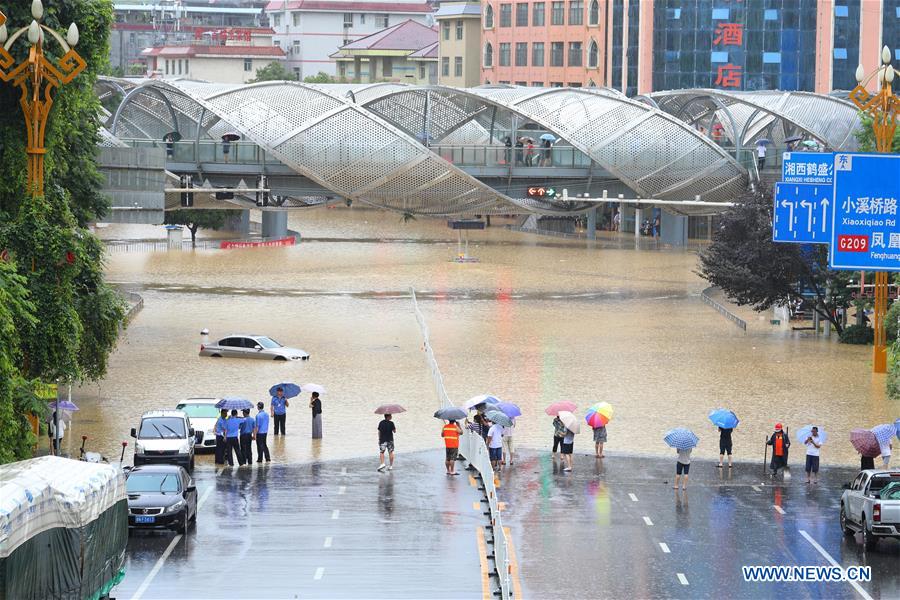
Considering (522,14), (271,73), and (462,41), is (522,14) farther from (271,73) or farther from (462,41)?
(271,73)

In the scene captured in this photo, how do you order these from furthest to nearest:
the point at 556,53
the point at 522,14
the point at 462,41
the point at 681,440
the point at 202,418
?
the point at 462,41
the point at 522,14
the point at 556,53
the point at 202,418
the point at 681,440

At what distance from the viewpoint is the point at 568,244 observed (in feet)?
295

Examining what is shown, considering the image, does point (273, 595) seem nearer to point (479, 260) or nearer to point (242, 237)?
→ point (479, 260)

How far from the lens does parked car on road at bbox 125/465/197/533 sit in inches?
800

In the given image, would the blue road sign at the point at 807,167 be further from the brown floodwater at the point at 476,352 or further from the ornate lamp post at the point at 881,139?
the brown floodwater at the point at 476,352

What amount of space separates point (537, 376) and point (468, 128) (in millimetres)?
48813

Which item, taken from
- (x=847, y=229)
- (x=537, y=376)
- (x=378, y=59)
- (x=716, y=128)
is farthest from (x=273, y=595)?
(x=378, y=59)

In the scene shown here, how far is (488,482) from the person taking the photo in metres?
22.9

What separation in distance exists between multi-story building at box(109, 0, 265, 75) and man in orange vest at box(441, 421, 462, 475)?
6027 inches

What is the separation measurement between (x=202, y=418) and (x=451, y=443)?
570cm

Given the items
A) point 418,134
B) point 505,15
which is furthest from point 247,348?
point 505,15

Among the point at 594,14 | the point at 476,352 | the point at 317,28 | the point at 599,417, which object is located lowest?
the point at 476,352

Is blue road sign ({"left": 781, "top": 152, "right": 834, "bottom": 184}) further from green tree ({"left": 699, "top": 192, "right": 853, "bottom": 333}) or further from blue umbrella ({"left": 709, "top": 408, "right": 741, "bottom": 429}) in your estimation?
green tree ({"left": 699, "top": 192, "right": 853, "bottom": 333})

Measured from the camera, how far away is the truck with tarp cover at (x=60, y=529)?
13383 mm
